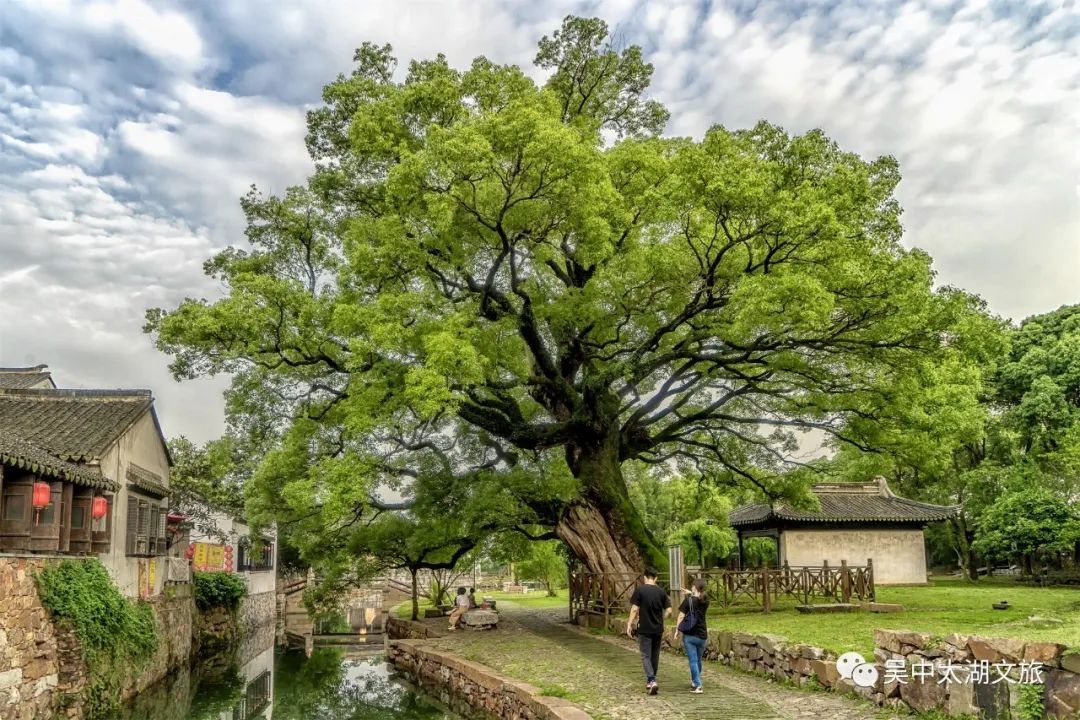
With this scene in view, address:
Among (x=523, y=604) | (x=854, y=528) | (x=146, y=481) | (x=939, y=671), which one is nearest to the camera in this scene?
(x=939, y=671)

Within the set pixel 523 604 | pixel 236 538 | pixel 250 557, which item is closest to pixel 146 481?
pixel 250 557

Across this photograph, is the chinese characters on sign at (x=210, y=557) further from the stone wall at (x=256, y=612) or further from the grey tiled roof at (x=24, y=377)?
the grey tiled roof at (x=24, y=377)

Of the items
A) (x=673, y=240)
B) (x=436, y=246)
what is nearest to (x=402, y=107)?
(x=436, y=246)

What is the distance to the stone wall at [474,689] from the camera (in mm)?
9789

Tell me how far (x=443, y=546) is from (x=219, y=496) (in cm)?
1101

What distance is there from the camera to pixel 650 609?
32.1ft

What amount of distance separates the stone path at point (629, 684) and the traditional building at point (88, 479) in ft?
21.3

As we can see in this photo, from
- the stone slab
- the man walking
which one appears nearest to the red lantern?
the man walking

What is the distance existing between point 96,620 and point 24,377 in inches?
468

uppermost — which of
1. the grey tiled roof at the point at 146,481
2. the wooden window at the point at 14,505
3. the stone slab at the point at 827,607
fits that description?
the grey tiled roof at the point at 146,481

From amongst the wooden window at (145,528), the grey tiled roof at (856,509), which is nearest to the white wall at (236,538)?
the wooden window at (145,528)

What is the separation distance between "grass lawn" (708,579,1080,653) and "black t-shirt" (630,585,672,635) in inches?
81.2

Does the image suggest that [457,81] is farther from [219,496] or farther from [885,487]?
[885,487]

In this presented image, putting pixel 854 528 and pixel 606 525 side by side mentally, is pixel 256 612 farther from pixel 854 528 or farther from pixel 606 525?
pixel 854 528
